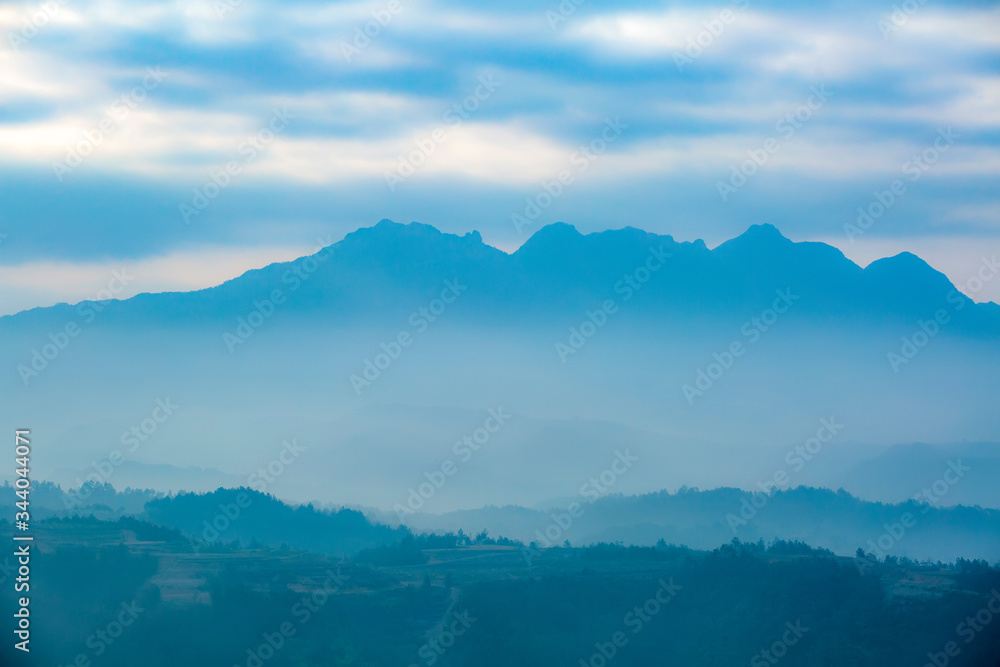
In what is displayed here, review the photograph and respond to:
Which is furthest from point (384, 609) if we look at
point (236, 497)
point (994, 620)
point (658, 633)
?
point (236, 497)

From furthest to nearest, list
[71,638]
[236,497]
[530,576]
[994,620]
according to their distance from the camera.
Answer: [236,497] < [530,576] < [71,638] < [994,620]

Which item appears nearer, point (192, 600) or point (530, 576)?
point (192, 600)

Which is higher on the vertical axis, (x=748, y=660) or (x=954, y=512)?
(x=954, y=512)

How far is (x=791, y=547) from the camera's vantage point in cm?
9569

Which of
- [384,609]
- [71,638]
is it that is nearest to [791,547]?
[384,609]

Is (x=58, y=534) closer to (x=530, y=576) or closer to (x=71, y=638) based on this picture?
(x=71, y=638)

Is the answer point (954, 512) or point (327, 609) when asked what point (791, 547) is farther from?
point (954, 512)

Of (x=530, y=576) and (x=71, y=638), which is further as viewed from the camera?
(x=530, y=576)

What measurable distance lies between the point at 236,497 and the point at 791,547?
68.3m

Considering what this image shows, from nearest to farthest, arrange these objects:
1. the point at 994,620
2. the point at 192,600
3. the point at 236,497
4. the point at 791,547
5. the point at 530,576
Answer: the point at 994,620 → the point at 192,600 → the point at 530,576 → the point at 791,547 → the point at 236,497

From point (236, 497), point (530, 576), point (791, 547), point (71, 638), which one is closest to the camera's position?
point (71, 638)

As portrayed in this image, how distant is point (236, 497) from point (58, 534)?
4401 centimetres

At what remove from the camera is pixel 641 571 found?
90375 millimetres

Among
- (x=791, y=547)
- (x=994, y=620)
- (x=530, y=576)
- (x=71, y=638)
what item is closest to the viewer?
(x=994, y=620)
